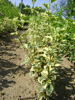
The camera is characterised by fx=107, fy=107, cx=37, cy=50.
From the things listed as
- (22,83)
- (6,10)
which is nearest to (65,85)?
(22,83)

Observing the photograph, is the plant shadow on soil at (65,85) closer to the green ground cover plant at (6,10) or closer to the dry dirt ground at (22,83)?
the dry dirt ground at (22,83)

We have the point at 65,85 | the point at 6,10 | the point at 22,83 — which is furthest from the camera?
the point at 6,10

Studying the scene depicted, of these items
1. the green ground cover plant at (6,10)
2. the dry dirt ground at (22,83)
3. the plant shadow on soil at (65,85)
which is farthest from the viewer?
the green ground cover plant at (6,10)

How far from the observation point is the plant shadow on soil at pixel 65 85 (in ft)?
5.16

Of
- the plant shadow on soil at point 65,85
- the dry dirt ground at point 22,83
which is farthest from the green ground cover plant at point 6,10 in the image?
the plant shadow on soil at point 65,85

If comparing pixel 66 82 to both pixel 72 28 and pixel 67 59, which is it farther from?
pixel 72 28

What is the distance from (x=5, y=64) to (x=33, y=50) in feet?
2.57

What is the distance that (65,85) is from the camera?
5.87ft

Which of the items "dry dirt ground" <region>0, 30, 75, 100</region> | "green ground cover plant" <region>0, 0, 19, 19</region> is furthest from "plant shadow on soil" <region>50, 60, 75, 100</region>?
"green ground cover plant" <region>0, 0, 19, 19</region>

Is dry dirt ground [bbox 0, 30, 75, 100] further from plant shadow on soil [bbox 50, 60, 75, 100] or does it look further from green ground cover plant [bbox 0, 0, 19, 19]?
green ground cover plant [bbox 0, 0, 19, 19]

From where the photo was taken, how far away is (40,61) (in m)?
1.47

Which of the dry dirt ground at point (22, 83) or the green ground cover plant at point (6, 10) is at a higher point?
the green ground cover plant at point (6, 10)

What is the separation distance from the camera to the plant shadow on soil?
1574mm

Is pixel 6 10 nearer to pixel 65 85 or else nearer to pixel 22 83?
pixel 22 83
